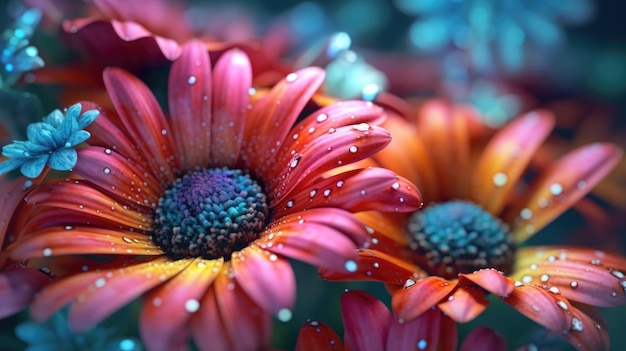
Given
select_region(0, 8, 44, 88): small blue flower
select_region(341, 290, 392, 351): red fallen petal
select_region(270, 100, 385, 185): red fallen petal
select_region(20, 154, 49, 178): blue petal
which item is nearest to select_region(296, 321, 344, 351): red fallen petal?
select_region(341, 290, 392, 351): red fallen petal

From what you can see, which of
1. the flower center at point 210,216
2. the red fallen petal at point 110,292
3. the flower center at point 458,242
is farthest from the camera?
the flower center at point 458,242

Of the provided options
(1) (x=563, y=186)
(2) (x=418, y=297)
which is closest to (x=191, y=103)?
(2) (x=418, y=297)

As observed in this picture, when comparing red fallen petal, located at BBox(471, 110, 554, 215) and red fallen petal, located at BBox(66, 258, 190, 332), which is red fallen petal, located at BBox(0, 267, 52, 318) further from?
red fallen petal, located at BBox(471, 110, 554, 215)

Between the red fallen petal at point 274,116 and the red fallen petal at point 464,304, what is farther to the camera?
the red fallen petal at point 274,116

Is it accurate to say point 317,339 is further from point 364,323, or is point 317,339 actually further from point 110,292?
point 110,292

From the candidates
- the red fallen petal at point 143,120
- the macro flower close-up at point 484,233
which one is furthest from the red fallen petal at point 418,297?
the red fallen petal at point 143,120

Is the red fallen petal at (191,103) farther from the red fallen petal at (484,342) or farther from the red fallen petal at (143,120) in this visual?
the red fallen petal at (484,342)

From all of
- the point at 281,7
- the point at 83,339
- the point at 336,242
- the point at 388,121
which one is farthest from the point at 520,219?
the point at 281,7

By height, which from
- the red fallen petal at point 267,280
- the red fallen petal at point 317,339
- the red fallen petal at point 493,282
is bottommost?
the red fallen petal at point 317,339
